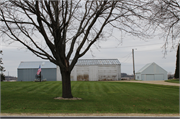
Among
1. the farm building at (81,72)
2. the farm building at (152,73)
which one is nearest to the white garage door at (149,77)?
the farm building at (152,73)

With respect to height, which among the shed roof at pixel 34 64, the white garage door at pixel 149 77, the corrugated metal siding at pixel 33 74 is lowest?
the white garage door at pixel 149 77

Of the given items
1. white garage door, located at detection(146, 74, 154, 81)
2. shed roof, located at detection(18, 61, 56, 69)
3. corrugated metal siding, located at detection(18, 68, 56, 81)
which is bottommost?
white garage door, located at detection(146, 74, 154, 81)

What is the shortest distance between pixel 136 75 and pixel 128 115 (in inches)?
1819

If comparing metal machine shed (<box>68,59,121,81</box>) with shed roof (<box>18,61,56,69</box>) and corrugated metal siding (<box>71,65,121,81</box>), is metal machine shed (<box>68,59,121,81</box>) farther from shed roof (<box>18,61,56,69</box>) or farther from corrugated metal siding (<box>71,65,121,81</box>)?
shed roof (<box>18,61,56,69</box>)

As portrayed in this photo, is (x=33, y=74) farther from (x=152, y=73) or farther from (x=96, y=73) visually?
(x=152, y=73)

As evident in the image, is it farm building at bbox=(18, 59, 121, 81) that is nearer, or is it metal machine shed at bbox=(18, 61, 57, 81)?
metal machine shed at bbox=(18, 61, 57, 81)

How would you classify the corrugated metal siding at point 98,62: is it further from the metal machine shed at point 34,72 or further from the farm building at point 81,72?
the metal machine shed at point 34,72

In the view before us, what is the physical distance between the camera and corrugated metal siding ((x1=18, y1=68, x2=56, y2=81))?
44844 millimetres

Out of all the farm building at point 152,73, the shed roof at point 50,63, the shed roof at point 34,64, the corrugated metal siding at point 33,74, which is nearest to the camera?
the corrugated metal siding at point 33,74

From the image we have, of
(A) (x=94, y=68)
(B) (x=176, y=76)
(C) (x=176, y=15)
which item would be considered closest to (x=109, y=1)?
(C) (x=176, y=15)

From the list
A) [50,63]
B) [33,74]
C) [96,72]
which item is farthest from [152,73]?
[33,74]

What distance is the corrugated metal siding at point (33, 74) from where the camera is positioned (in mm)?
44844

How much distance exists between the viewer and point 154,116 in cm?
973

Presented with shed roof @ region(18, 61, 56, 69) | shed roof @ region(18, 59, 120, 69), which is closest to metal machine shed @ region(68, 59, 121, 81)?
shed roof @ region(18, 59, 120, 69)
